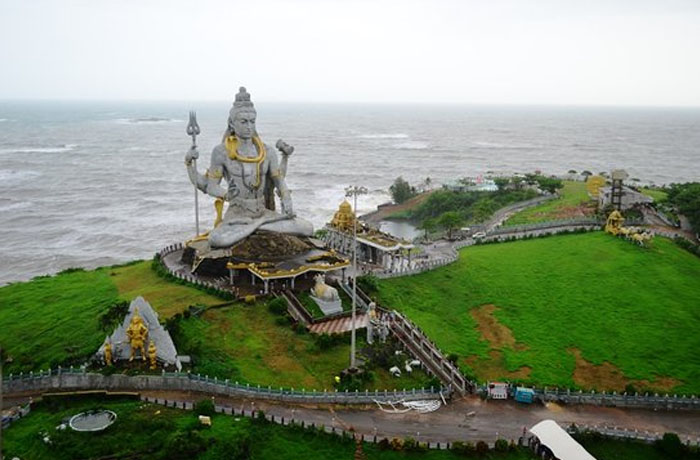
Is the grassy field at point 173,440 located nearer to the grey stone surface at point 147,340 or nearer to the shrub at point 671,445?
the grey stone surface at point 147,340

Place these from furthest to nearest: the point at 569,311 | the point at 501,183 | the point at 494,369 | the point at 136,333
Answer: the point at 501,183, the point at 569,311, the point at 494,369, the point at 136,333

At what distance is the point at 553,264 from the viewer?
154ft

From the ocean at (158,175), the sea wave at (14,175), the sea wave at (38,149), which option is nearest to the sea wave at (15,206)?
the ocean at (158,175)

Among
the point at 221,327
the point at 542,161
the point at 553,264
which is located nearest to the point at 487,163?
the point at 542,161

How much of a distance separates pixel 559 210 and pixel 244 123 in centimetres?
3677

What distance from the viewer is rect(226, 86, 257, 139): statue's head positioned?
41156 millimetres

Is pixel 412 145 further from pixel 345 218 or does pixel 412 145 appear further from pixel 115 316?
pixel 115 316

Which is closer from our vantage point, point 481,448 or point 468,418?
point 481,448

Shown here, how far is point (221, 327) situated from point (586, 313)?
71.3 ft

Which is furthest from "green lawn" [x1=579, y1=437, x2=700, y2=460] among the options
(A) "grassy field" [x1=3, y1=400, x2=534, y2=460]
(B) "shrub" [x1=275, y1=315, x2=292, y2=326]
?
(B) "shrub" [x1=275, y1=315, x2=292, y2=326]

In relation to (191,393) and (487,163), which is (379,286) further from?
(487,163)

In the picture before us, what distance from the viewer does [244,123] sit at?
41.3m

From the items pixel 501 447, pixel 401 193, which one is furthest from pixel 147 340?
pixel 401 193

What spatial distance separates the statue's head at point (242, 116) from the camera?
1620 inches
